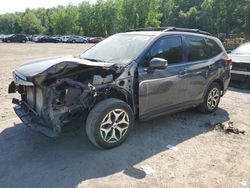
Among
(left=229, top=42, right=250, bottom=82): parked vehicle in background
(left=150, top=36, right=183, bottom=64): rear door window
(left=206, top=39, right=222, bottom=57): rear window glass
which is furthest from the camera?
(left=229, top=42, right=250, bottom=82): parked vehicle in background

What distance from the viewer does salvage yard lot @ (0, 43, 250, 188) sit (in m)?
4.07

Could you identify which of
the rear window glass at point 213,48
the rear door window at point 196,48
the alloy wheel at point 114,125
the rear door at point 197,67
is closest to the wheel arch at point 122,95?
the alloy wheel at point 114,125

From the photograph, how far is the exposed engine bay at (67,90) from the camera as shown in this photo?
4.40 metres

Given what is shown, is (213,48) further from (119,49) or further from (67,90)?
(67,90)

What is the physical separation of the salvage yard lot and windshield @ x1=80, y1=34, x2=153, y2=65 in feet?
4.50

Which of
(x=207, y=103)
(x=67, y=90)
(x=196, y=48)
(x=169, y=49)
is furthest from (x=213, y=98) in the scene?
(x=67, y=90)

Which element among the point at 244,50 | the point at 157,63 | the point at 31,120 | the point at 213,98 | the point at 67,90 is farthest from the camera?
the point at 244,50

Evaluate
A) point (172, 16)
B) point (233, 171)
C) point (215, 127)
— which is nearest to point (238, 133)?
point (215, 127)

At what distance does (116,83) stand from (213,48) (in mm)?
2918

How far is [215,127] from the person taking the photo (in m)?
6.09

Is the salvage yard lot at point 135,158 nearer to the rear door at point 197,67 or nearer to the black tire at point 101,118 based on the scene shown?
the black tire at point 101,118

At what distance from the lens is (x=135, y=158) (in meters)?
4.66

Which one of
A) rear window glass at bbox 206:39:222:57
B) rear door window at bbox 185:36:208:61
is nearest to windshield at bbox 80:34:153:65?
rear door window at bbox 185:36:208:61

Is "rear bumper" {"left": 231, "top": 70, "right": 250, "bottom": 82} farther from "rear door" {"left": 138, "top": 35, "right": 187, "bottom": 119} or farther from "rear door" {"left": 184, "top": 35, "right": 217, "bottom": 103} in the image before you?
"rear door" {"left": 138, "top": 35, "right": 187, "bottom": 119}
